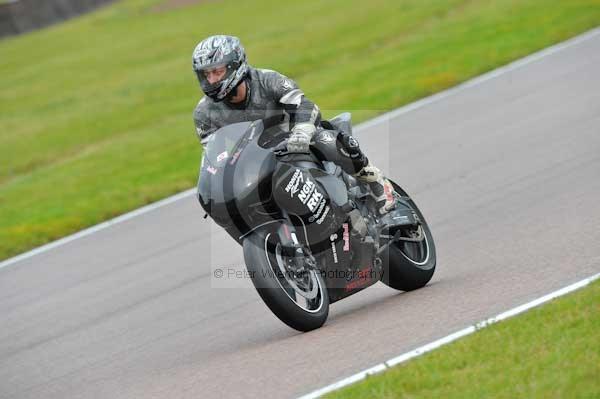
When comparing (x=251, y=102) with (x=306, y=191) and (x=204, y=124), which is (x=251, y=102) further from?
(x=306, y=191)

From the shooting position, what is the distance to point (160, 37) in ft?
103

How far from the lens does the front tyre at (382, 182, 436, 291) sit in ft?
23.7

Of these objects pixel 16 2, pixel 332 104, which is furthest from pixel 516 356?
pixel 16 2

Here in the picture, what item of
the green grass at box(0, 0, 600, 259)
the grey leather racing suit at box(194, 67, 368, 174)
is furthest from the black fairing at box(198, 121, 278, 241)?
the green grass at box(0, 0, 600, 259)

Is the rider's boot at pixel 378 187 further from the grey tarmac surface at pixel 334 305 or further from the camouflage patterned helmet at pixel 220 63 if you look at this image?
the camouflage patterned helmet at pixel 220 63

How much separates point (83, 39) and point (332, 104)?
19.9 meters

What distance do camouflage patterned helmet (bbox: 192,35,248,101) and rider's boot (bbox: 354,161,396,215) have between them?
123 cm

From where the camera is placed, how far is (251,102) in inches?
267

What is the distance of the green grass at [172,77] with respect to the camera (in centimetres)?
1454

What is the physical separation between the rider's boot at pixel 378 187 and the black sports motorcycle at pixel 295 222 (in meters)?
0.06

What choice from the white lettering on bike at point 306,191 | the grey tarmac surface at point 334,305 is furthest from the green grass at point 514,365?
the white lettering on bike at point 306,191

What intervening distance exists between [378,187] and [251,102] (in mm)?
1175

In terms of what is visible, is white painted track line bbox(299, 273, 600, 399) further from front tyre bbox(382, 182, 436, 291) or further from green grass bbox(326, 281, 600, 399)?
front tyre bbox(382, 182, 436, 291)

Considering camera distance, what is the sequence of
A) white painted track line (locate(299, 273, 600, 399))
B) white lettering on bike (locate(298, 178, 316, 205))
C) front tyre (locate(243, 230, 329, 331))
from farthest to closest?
white lettering on bike (locate(298, 178, 316, 205)) < front tyre (locate(243, 230, 329, 331)) < white painted track line (locate(299, 273, 600, 399))
